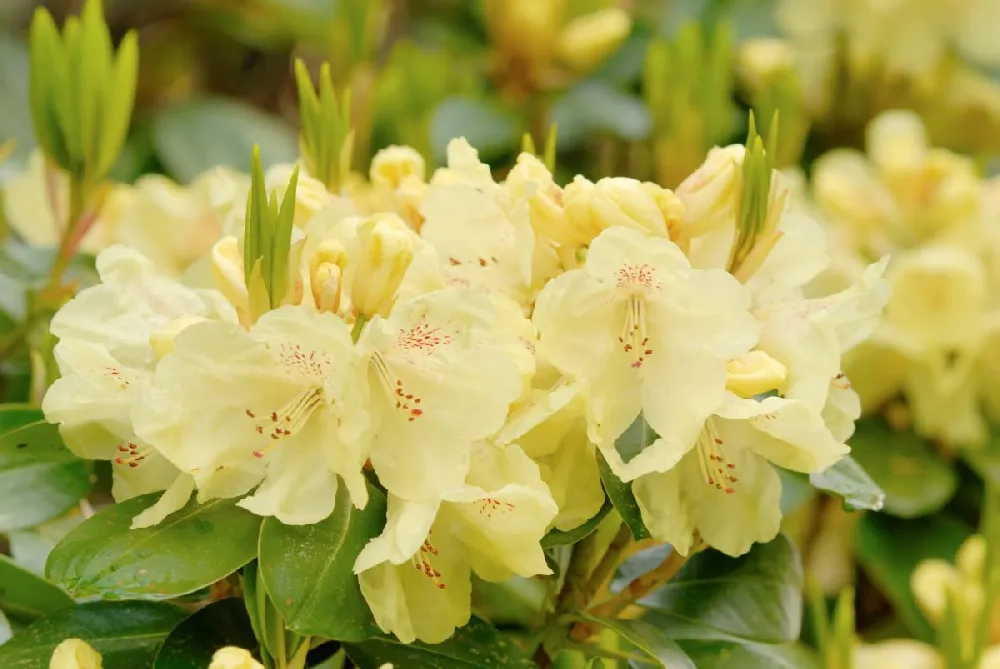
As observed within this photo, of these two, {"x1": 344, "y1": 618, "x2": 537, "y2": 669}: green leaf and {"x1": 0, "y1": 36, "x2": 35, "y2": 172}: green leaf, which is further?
{"x1": 0, "y1": 36, "x2": 35, "y2": 172}: green leaf

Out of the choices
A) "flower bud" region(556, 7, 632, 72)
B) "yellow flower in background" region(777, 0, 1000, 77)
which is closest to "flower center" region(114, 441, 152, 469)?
"flower bud" region(556, 7, 632, 72)

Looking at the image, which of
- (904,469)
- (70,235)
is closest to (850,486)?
(904,469)

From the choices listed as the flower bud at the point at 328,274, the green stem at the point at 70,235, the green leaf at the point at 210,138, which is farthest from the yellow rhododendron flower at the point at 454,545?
the green leaf at the point at 210,138

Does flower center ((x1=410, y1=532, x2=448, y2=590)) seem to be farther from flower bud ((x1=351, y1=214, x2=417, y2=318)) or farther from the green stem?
the green stem

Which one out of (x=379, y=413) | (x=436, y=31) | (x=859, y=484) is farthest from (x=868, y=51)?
(x=379, y=413)

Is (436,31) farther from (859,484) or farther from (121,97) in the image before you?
(859,484)

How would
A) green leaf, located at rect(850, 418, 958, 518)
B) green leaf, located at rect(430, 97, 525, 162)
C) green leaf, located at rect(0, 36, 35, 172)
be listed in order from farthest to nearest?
green leaf, located at rect(0, 36, 35, 172) → green leaf, located at rect(430, 97, 525, 162) → green leaf, located at rect(850, 418, 958, 518)

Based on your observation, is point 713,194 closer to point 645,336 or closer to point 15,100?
point 645,336
